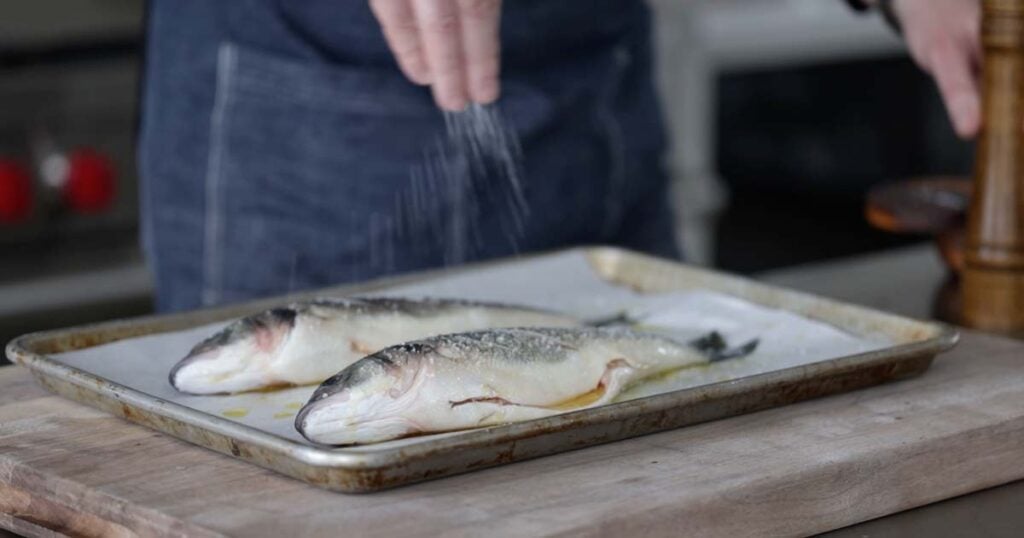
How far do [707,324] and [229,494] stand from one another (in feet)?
2.05

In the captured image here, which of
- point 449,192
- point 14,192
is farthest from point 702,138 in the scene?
point 449,192

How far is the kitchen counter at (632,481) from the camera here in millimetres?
1121

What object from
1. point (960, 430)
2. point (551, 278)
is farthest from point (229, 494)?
point (551, 278)

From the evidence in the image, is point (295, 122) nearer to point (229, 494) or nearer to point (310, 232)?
point (310, 232)

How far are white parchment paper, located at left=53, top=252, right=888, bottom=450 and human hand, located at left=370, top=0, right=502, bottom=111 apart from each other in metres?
0.30

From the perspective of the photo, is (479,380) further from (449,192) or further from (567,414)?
(449,192)

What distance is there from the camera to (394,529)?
1.09 meters

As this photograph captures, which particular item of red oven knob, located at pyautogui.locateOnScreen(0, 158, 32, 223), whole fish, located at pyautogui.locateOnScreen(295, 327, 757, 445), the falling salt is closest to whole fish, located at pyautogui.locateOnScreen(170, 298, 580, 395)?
whole fish, located at pyautogui.locateOnScreen(295, 327, 757, 445)

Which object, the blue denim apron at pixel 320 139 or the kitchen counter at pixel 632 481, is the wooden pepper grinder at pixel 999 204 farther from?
the blue denim apron at pixel 320 139

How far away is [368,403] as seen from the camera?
1.22 m

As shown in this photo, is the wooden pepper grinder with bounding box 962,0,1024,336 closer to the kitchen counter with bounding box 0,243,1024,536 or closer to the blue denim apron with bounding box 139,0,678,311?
the kitchen counter with bounding box 0,243,1024,536

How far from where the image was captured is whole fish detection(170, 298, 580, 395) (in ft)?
4.55

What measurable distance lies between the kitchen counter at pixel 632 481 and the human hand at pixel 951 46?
520 mm

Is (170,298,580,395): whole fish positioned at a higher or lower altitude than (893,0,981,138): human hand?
lower
